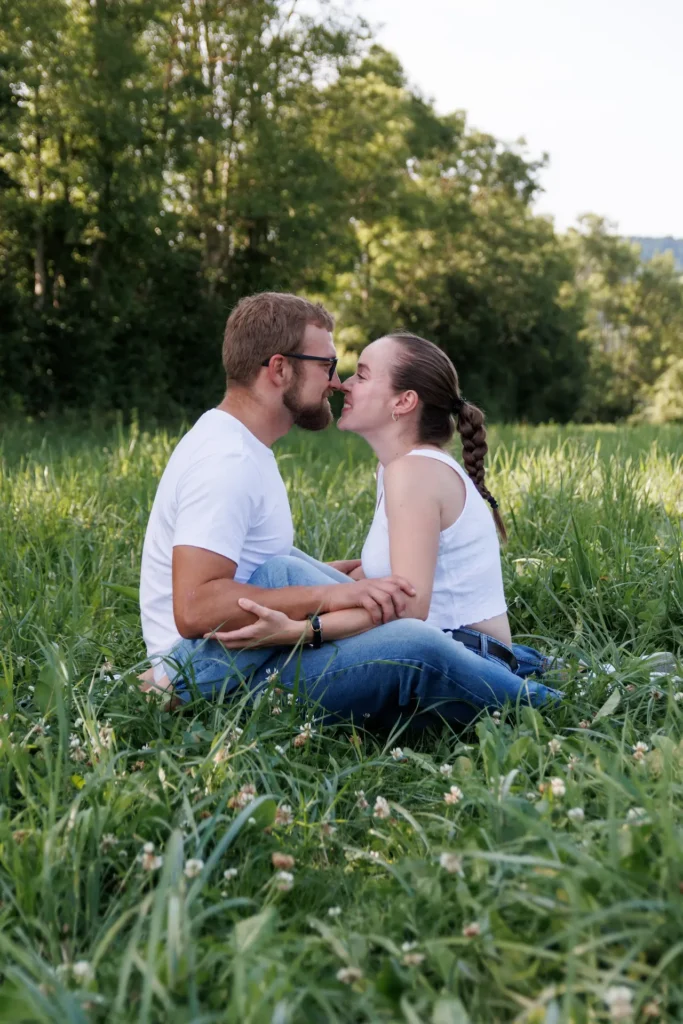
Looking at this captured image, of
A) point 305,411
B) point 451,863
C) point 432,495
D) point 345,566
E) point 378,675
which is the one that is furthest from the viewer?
point 345,566

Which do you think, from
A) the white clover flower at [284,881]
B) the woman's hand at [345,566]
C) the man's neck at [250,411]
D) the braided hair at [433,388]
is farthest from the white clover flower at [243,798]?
the woman's hand at [345,566]

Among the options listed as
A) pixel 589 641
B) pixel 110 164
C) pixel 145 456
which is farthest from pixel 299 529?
pixel 110 164

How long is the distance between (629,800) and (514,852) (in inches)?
12.0

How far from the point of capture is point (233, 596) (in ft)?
→ 11.4

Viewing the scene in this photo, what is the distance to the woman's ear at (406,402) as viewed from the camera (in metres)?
3.93

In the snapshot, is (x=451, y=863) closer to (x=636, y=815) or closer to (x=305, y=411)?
(x=636, y=815)

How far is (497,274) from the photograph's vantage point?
1587 inches

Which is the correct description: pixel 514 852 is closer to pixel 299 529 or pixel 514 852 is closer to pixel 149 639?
pixel 149 639

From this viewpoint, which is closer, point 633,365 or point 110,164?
point 110,164

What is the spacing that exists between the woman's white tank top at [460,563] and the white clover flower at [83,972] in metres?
2.06

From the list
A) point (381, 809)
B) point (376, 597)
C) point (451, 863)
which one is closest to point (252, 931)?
point (451, 863)

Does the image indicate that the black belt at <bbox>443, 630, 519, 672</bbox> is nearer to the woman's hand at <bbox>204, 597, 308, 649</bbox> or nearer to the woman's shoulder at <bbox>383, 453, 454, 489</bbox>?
the woman's shoulder at <bbox>383, 453, 454, 489</bbox>

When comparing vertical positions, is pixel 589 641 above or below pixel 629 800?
below

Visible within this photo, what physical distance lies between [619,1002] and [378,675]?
5.79ft
